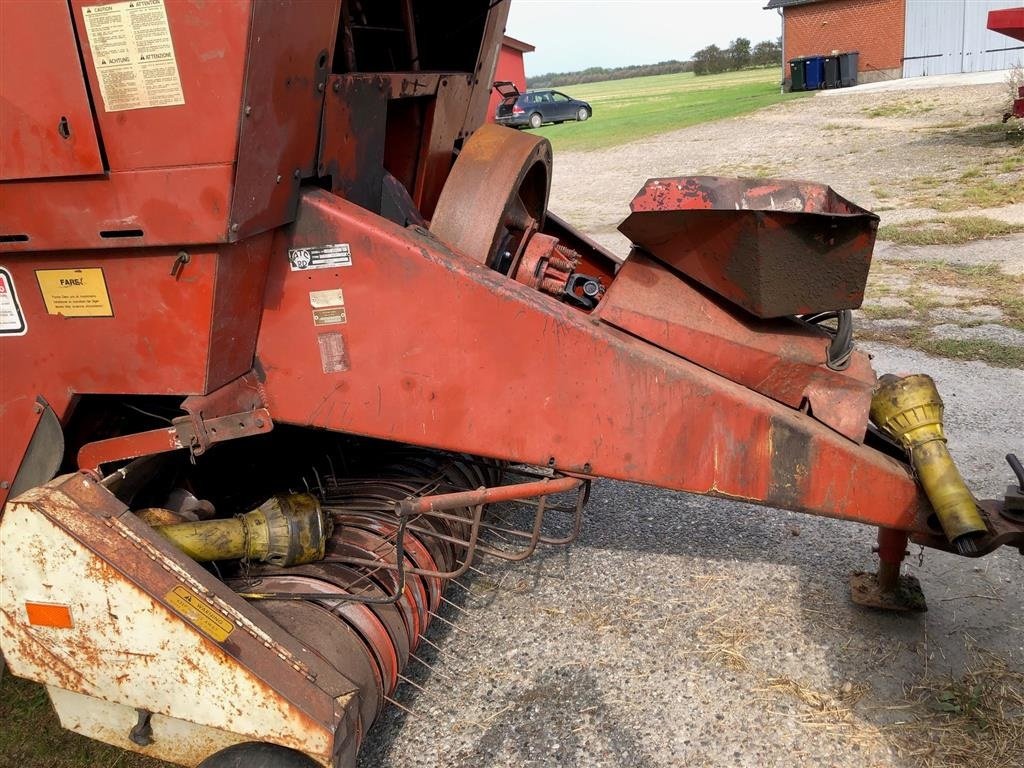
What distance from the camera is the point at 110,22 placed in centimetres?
188

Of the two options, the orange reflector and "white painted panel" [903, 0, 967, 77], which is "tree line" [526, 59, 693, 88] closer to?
"white painted panel" [903, 0, 967, 77]

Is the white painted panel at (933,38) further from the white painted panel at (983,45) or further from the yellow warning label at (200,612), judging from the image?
the yellow warning label at (200,612)

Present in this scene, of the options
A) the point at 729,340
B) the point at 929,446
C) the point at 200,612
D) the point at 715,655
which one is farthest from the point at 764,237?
the point at 200,612

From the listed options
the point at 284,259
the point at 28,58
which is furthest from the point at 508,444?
the point at 28,58

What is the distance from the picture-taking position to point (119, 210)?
1.99m

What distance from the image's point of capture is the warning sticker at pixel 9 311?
2.18 m

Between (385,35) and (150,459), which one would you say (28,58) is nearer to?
(150,459)

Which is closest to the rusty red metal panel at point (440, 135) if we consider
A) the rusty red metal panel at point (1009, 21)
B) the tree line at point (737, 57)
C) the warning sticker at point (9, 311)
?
the warning sticker at point (9, 311)

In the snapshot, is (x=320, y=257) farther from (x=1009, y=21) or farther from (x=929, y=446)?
(x=1009, y=21)

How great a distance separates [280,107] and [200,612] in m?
1.20

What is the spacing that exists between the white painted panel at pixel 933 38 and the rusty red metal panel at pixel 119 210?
32.0 m

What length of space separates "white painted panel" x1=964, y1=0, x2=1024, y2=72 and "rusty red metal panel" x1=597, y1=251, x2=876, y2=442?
30.0 metres

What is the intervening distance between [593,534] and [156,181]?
240 cm

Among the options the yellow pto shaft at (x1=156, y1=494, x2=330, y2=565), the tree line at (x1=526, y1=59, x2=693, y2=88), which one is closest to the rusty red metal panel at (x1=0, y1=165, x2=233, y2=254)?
the yellow pto shaft at (x1=156, y1=494, x2=330, y2=565)
